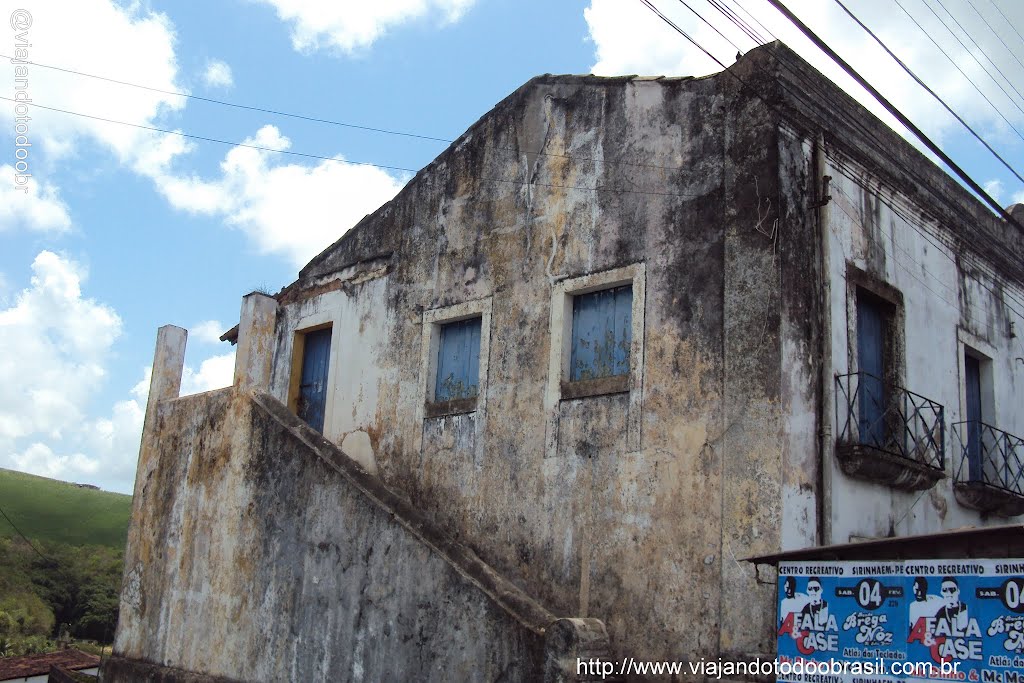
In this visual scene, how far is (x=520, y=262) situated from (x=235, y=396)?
10.8 ft

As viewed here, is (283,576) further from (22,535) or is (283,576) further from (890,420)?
(22,535)

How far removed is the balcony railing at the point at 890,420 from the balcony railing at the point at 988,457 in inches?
30.4

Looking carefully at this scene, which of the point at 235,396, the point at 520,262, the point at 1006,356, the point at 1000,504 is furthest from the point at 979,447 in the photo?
the point at 235,396

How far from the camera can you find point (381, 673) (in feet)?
26.6

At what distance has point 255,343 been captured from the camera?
34.3 feet

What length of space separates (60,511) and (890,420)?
56.5 m

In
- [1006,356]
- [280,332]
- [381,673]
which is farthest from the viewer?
[280,332]

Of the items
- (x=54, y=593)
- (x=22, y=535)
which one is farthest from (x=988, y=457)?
(x=22, y=535)

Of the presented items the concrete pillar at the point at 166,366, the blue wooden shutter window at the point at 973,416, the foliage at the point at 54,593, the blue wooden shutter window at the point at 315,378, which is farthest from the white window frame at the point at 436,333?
the foliage at the point at 54,593

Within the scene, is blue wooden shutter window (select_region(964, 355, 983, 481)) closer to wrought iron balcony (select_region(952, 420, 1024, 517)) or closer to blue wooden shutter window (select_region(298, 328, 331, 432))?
wrought iron balcony (select_region(952, 420, 1024, 517))

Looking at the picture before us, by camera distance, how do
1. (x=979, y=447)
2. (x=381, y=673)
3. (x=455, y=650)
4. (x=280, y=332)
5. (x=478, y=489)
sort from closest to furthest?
(x=455, y=650) < (x=381, y=673) < (x=478, y=489) < (x=979, y=447) < (x=280, y=332)

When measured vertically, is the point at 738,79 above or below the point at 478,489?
above

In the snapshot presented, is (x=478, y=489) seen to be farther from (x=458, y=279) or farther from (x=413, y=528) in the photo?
(x=458, y=279)

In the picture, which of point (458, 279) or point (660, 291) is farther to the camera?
point (458, 279)
